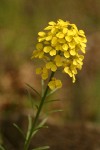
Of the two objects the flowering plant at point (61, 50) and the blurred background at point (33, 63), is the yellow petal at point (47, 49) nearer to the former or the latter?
the flowering plant at point (61, 50)

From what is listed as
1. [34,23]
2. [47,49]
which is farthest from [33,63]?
[47,49]

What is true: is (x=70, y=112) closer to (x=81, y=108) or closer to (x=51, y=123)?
(x=81, y=108)

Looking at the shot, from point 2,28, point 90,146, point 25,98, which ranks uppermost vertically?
point 2,28

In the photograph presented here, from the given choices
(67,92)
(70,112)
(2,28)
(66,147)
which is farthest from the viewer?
(2,28)

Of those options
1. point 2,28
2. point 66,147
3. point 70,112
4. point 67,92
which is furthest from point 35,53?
point 2,28

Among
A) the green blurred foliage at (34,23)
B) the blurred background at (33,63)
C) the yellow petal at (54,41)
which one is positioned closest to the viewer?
the yellow petal at (54,41)

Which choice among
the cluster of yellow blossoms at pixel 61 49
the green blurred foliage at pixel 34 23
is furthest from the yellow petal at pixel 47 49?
the green blurred foliage at pixel 34 23

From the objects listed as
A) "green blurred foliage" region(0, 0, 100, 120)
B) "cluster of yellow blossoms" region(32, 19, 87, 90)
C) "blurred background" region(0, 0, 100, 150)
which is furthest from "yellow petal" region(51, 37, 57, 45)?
"green blurred foliage" region(0, 0, 100, 120)

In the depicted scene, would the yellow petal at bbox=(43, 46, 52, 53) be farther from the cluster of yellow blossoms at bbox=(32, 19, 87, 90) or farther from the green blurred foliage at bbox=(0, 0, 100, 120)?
the green blurred foliage at bbox=(0, 0, 100, 120)
